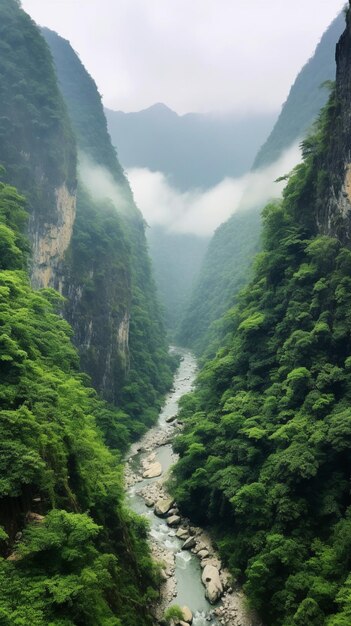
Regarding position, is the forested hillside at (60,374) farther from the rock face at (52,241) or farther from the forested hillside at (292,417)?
the forested hillside at (292,417)

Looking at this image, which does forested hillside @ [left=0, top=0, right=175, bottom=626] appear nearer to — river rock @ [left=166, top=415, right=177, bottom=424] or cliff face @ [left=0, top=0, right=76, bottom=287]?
cliff face @ [left=0, top=0, right=76, bottom=287]

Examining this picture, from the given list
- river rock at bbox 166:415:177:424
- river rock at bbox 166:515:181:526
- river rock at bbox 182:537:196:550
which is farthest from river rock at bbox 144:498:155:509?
river rock at bbox 166:415:177:424

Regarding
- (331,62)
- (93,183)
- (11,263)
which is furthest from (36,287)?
(331,62)

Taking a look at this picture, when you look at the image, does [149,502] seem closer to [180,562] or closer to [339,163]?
[180,562]

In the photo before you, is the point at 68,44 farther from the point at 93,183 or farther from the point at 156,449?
the point at 156,449

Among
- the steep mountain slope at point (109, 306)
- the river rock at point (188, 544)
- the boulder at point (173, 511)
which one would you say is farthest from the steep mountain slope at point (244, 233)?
the river rock at point (188, 544)
